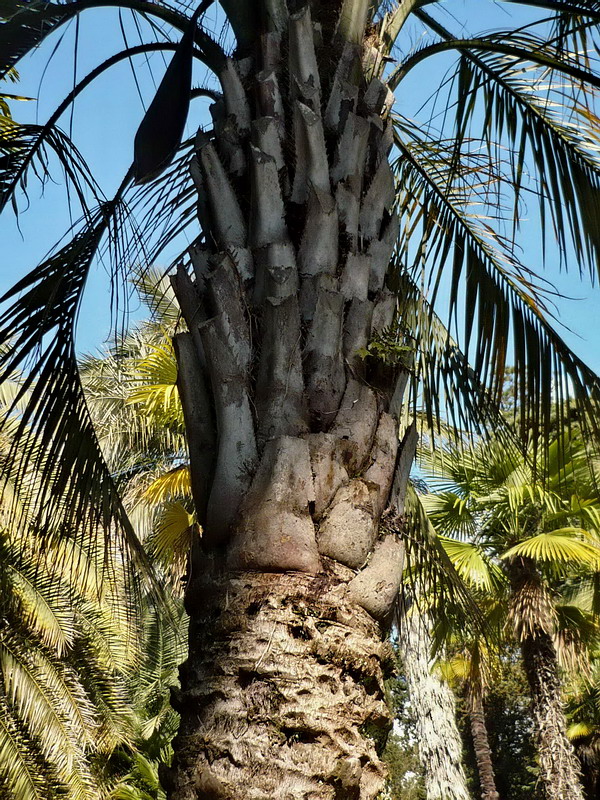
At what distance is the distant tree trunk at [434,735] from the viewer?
14.0 meters

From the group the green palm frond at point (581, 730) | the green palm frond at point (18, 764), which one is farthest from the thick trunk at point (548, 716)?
the green palm frond at point (581, 730)

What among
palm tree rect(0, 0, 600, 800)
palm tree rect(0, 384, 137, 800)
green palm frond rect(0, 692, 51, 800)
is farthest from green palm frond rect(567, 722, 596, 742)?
palm tree rect(0, 0, 600, 800)

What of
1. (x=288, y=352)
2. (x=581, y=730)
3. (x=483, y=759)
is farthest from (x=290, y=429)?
(x=581, y=730)

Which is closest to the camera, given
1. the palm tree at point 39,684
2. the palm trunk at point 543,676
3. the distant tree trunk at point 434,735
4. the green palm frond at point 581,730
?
the palm tree at point 39,684

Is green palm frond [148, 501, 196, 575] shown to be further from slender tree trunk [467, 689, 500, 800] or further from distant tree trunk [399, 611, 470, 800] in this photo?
slender tree trunk [467, 689, 500, 800]

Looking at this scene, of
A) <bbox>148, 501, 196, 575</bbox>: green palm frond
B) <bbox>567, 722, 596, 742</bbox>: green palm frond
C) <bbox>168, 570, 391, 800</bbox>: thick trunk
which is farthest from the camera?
<bbox>567, 722, 596, 742</bbox>: green palm frond

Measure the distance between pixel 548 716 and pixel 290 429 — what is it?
33.2ft

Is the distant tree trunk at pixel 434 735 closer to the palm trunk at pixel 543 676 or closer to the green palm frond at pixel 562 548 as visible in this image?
the palm trunk at pixel 543 676

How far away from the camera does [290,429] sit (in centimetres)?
249

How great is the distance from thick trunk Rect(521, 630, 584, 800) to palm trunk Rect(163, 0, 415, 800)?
9.19 m

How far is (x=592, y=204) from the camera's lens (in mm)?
4070

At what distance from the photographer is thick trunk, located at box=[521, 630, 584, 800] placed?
10.7 metres

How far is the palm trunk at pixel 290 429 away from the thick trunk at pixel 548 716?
919cm

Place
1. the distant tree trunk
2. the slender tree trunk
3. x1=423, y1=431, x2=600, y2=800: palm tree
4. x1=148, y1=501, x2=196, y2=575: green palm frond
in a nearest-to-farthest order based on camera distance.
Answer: x1=148, y1=501, x2=196, y2=575: green palm frond → x1=423, y1=431, x2=600, y2=800: palm tree → the distant tree trunk → the slender tree trunk
